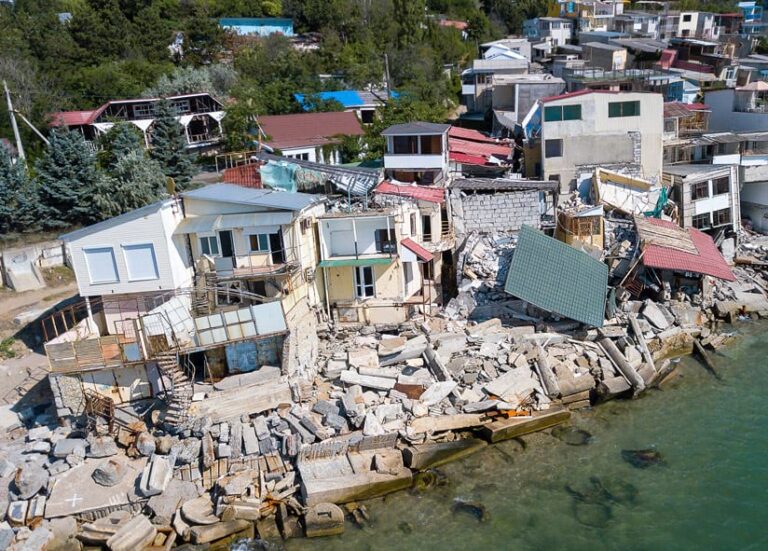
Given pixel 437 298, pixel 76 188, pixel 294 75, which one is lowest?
pixel 437 298

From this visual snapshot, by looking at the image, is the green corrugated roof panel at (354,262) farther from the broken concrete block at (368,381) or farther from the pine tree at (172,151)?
the pine tree at (172,151)

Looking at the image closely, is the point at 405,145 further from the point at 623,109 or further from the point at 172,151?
the point at 172,151

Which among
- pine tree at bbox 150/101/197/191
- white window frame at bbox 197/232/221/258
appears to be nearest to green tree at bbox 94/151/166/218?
pine tree at bbox 150/101/197/191

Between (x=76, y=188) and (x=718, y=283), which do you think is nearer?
(x=718, y=283)

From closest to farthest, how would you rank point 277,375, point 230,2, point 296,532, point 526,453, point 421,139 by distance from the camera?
point 296,532, point 526,453, point 277,375, point 421,139, point 230,2

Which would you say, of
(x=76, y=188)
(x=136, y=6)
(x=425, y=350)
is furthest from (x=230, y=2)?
(x=425, y=350)

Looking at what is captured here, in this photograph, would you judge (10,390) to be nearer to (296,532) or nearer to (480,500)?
(296,532)
